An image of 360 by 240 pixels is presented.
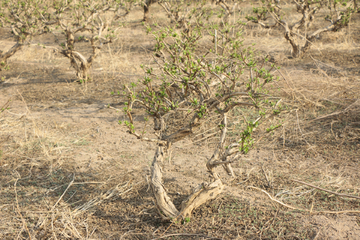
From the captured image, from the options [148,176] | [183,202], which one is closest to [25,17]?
[148,176]

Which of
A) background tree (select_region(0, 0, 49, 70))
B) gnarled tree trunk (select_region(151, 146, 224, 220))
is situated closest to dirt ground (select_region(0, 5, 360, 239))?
gnarled tree trunk (select_region(151, 146, 224, 220))

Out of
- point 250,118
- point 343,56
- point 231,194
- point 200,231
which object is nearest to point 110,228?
point 200,231

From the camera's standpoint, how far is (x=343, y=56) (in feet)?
25.1

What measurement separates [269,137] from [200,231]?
215cm

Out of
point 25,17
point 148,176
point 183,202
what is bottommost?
point 148,176

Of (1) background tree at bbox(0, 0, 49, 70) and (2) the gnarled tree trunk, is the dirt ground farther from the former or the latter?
(1) background tree at bbox(0, 0, 49, 70)

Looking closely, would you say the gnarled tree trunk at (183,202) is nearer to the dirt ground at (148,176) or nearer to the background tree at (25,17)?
the dirt ground at (148,176)

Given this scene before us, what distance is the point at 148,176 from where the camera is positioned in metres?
3.59

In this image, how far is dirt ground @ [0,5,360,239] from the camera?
2.78m

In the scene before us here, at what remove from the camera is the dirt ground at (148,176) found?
278cm

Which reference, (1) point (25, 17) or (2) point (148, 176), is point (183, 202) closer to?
(2) point (148, 176)

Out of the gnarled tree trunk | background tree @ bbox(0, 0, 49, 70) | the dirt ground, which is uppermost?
background tree @ bbox(0, 0, 49, 70)

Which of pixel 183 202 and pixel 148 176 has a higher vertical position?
pixel 183 202

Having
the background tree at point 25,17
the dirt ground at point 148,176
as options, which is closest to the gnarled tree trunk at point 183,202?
the dirt ground at point 148,176
